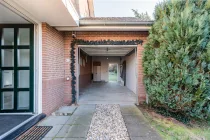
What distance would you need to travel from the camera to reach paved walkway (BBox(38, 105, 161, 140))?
112 inches

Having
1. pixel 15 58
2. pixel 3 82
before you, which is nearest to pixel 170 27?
pixel 15 58

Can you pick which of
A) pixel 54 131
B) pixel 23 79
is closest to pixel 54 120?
pixel 54 131

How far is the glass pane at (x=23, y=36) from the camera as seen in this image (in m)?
3.93

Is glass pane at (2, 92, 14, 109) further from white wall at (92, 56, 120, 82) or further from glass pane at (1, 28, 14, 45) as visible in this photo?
white wall at (92, 56, 120, 82)

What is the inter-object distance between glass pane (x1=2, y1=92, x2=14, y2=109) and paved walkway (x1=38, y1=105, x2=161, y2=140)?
117cm

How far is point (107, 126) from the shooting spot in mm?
3318

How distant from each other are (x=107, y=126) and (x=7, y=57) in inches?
137

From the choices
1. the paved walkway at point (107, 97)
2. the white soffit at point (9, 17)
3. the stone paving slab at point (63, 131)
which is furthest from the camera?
the paved walkway at point (107, 97)

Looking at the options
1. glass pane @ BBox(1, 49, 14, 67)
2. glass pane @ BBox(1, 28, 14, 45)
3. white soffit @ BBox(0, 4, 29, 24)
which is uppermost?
white soffit @ BBox(0, 4, 29, 24)

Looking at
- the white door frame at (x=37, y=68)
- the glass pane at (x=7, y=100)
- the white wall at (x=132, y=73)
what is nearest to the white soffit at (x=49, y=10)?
the white door frame at (x=37, y=68)

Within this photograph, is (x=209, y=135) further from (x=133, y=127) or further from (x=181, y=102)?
(x=133, y=127)

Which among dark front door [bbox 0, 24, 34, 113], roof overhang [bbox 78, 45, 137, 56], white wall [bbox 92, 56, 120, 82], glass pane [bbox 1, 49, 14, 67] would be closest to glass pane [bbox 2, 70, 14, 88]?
dark front door [bbox 0, 24, 34, 113]

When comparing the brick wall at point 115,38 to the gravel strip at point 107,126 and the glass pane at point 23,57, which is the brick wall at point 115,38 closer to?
the gravel strip at point 107,126

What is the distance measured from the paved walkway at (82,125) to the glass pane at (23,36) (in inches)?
91.3
